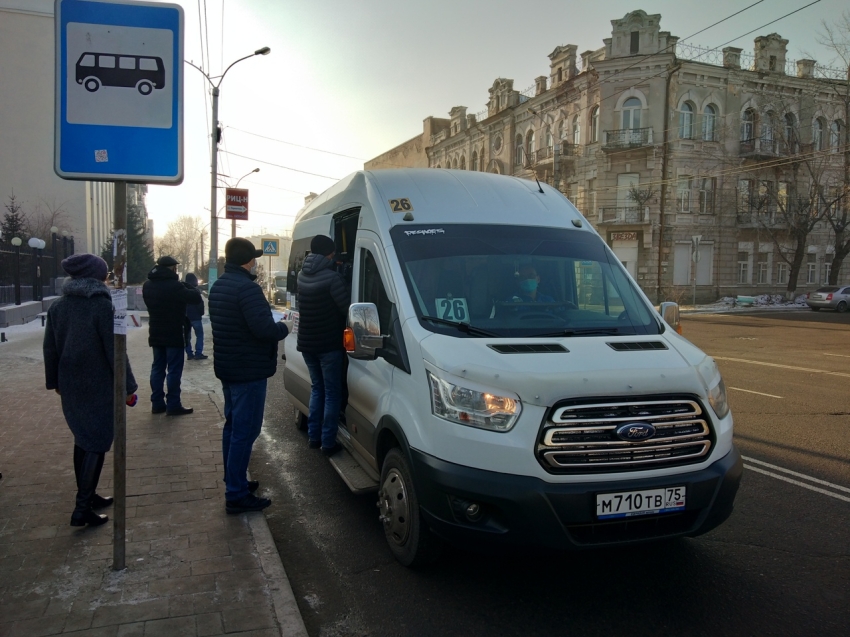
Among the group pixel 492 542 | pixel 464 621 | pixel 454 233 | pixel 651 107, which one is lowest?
pixel 464 621

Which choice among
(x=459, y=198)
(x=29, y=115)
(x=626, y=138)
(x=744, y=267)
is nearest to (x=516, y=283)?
(x=459, y=198)

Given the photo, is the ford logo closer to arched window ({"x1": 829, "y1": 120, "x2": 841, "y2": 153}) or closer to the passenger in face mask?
the passenger in face mask

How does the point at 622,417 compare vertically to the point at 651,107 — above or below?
below

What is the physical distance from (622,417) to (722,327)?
73.3ft

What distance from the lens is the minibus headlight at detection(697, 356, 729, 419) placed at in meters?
3.76

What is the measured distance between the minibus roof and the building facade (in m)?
32.6

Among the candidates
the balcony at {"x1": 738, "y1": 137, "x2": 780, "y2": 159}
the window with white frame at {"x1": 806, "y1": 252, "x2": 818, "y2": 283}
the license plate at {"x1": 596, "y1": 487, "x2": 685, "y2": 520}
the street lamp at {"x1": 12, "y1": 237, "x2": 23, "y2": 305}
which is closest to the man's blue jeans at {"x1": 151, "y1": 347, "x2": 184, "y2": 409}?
the license plate at {"x1": 596, "y1": 487, "x2": 685, "y2": 520}

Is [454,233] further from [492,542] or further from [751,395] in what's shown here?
[751,395]

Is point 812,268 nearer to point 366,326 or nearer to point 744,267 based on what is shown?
point 744,267

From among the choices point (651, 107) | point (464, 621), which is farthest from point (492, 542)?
point (651, 107)

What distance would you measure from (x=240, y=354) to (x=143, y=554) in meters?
1.45

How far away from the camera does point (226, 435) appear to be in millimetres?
5031

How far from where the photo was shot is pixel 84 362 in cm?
439

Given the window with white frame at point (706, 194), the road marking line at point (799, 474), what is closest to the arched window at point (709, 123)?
the window with white frame at point (706, 194)
